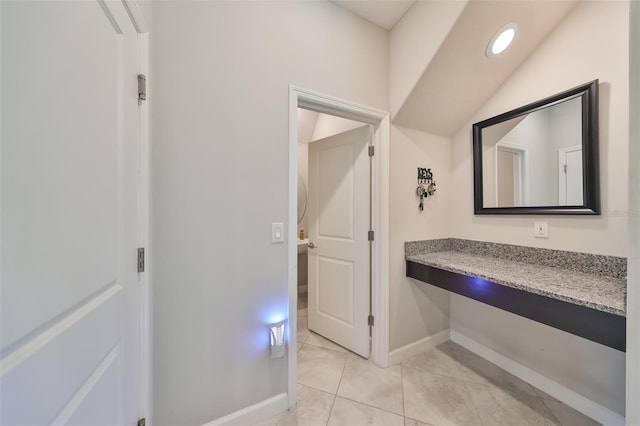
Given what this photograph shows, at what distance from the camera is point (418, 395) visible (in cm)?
166

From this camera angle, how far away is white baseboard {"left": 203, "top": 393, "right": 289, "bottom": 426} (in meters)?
1.38

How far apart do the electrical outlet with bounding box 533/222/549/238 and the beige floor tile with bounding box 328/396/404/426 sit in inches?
61.1

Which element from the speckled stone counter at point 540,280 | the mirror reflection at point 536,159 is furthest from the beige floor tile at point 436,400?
the mirror reflection at point 536,159

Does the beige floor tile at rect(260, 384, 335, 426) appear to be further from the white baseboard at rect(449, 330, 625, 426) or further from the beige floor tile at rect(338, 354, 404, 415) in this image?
the white baseboard at rect(449, 330, 625, 426)

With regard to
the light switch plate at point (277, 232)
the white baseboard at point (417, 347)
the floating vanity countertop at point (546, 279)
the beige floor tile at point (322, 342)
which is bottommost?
the beige floor tile at point (322, 342)

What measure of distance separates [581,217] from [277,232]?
1934 mm

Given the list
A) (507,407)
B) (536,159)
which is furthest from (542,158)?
(507,407)

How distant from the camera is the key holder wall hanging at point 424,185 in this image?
2.11 m

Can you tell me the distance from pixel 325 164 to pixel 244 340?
5.46 ft

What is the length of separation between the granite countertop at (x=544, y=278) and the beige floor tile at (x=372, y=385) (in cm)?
92

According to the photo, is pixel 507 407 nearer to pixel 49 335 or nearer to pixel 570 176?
pixel 570 176

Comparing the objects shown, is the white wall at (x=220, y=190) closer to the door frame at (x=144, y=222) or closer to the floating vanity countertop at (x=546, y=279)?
the door frame at (x=144, y=222)

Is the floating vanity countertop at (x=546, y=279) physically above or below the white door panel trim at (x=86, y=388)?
above

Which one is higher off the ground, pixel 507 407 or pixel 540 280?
pixel 540 280
